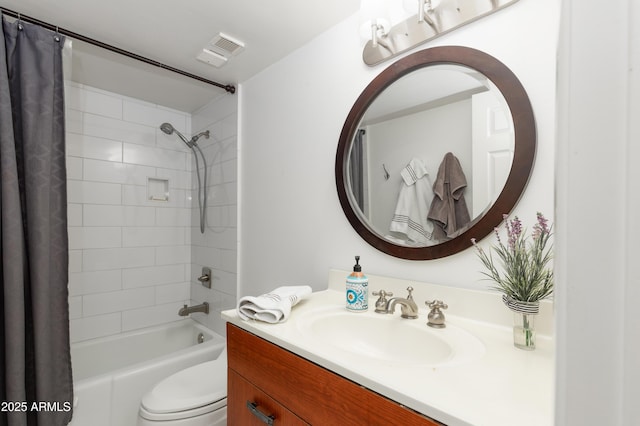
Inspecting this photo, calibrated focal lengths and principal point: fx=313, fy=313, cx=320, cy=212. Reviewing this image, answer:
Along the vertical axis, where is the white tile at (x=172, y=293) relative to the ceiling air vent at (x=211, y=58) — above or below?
below

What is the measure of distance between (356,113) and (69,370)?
5.79 feet

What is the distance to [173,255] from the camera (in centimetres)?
245

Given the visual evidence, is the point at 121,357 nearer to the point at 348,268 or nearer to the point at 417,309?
the point at 348,268

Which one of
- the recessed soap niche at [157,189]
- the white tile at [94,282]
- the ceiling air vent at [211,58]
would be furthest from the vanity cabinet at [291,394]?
the recessed soap niche at [157,189]

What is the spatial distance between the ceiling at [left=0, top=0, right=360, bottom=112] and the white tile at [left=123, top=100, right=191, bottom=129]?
0.99 ft

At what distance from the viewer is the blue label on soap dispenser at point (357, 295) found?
1.05 m

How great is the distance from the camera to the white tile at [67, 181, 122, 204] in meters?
2.04

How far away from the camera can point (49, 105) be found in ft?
4.69

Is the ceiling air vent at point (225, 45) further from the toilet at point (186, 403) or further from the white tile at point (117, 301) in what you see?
the white tile at point (117, 301)

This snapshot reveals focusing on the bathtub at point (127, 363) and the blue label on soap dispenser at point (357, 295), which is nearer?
the blue label on soap dispenser at point (357, 295)

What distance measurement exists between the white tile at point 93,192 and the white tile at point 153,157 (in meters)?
0.23

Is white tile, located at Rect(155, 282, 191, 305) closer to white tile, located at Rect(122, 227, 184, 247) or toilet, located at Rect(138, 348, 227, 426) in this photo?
white tile, located at Rect(122, 227, 184, 247)

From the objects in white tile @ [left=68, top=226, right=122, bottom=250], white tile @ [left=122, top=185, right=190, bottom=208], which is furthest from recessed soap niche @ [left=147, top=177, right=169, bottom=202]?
white tile @ [left=68, top=226, right=122, bottom=250]

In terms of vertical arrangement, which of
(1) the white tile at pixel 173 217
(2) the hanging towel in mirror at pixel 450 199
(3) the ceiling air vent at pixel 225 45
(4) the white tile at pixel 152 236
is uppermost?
(3) the ceiling air vent at pixel 225 45
